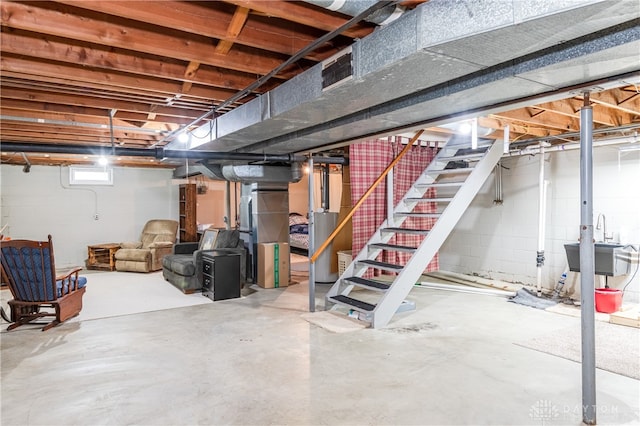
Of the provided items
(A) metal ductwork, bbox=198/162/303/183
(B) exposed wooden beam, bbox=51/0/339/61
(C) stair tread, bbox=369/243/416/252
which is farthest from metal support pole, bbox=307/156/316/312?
(B) exposed wooden beam, bbox=51/0/339/61

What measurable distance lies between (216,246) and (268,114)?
10.9ft

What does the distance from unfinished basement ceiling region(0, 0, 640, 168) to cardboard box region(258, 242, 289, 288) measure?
2.30m

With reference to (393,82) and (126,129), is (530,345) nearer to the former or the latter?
(393,82)

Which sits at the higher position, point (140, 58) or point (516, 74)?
point (140, 58)

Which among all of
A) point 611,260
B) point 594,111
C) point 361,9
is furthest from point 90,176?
point 611,260

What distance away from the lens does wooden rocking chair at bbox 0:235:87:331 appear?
386cm

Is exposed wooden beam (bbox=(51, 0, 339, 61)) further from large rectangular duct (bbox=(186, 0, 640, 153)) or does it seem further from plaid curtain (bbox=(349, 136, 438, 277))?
plaid curtain (bbox=(349, 136, 438, 277))

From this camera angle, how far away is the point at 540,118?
4156 mm

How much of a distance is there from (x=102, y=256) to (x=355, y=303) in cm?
595

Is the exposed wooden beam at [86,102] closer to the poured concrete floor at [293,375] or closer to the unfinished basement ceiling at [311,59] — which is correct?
the unfinished basement ceiling at [311,59]

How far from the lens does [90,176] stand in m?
8.24

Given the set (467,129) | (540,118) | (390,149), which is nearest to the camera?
(540,118)

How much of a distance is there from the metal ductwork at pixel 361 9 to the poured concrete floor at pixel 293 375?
2.18 meters

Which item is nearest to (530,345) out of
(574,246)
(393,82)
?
(574,246)
